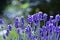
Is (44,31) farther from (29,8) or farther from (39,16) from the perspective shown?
(29,8)

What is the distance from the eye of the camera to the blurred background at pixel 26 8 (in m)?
3.87

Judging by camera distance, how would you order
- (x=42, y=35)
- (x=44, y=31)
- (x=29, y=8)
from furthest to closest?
(x=29, y=8)
(x=42, y=35)
(x=44, y=31)

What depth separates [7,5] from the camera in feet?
14.8

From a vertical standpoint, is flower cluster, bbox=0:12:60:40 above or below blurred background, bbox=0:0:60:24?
below

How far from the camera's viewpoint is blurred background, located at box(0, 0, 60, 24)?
3867 millimetres

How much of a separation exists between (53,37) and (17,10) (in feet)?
7.67

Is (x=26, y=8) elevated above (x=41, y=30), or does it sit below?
above

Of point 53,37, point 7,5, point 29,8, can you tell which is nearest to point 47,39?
point 53,37

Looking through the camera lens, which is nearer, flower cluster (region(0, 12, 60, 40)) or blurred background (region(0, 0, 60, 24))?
flower cluster (region(0, 12, 60, 40))

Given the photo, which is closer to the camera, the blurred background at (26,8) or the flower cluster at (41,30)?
the flower cluster at (41,30)

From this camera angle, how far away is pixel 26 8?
159 inches

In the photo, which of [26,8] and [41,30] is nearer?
[41,30]

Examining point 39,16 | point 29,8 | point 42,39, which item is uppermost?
point 29,8

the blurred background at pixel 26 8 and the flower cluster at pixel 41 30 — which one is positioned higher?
the blurred background at pixel 26 8
